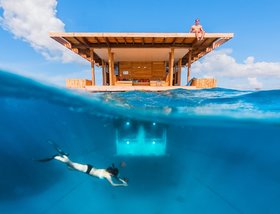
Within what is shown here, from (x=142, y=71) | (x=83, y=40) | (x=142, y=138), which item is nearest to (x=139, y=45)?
(x=83, y=40)

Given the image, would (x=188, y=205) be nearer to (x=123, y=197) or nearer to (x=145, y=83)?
(x=123, y=197)

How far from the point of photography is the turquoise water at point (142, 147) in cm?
912

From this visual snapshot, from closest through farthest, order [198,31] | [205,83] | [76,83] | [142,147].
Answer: [76,83], [205,83], [198,31], [142,147]

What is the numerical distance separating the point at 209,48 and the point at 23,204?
22.5 meters

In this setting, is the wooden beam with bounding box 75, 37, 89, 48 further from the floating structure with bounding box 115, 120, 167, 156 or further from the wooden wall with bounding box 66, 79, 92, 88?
the floating structure with bounding box 115, 120, 167, 156

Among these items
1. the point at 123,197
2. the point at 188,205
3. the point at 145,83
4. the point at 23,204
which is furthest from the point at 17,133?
the point at 188,205

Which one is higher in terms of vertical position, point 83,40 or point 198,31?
point 198,31

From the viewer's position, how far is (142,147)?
1744 centimetres

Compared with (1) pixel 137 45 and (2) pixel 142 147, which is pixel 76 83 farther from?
(2) pixel 142 147

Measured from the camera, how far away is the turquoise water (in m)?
9.12

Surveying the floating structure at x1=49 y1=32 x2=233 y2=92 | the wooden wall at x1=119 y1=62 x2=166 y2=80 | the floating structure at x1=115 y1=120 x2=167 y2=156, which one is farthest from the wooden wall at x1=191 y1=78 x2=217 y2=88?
the wooden wall at x1=119 y1=62 x2=166 y2=80

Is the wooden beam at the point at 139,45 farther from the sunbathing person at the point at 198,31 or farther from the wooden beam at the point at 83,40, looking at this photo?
the sunbathing person at the point at 198,31

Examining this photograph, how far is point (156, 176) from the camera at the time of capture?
1705cm

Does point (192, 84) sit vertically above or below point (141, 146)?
above
